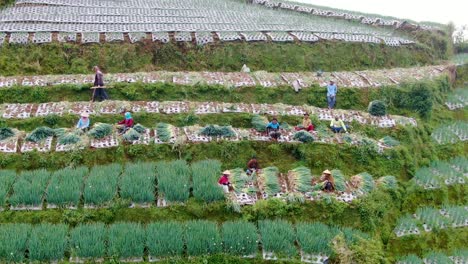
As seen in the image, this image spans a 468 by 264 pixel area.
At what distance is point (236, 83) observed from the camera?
14414 mm

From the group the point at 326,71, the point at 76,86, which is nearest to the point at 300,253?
the point at 76,86

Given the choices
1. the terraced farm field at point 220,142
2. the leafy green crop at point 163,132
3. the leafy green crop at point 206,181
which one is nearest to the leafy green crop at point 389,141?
the terraced farm field at point 220,142

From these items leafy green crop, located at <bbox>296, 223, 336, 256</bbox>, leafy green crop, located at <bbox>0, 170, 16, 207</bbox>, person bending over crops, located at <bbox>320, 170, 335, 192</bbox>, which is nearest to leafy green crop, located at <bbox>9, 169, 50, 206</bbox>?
leafy green crop, located at <bbox>0, 170, 16, 207</bbox>

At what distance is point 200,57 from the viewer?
1630cm

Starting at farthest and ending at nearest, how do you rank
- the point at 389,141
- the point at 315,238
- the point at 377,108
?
the point at 377,108, the point at 389,141, the point at 315,238

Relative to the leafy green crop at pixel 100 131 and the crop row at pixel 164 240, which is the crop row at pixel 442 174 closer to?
the crop row at pixel 164 240

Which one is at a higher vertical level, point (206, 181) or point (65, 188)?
point (206, 181)

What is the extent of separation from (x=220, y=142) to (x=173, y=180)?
6.31 feet

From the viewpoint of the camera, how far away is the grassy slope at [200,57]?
15031 mm

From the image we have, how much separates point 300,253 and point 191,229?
6.51 ft

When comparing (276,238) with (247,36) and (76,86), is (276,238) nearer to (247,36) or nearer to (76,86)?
(76,86)

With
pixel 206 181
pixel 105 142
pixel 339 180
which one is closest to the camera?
pixel 206 181

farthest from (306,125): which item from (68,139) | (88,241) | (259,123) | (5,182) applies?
(5,182)

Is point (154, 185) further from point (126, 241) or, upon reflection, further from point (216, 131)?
point (216, 131)
